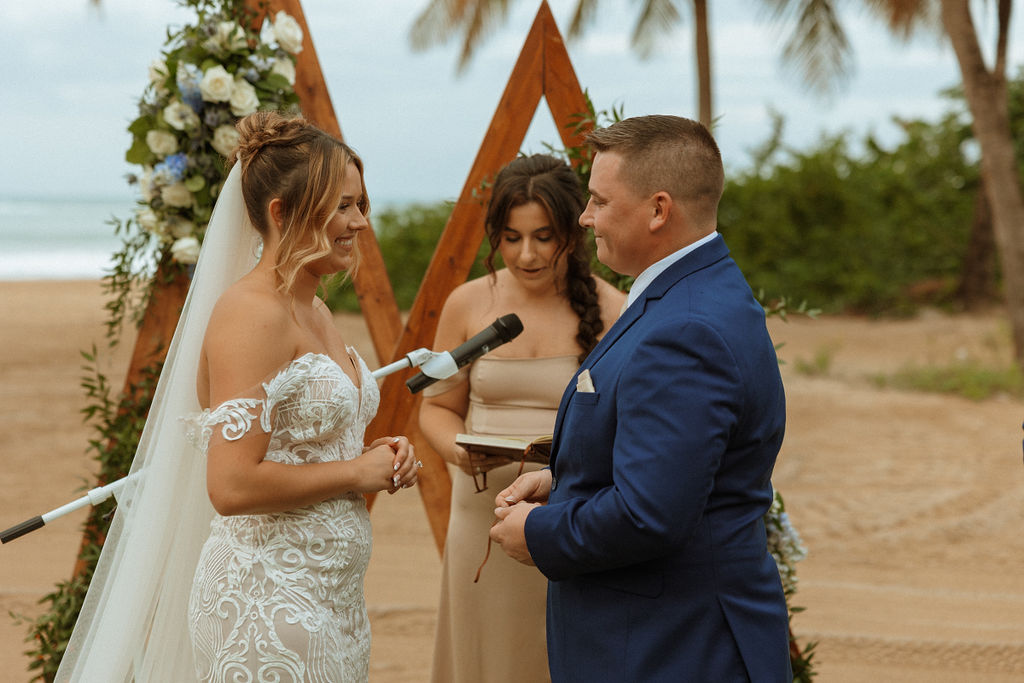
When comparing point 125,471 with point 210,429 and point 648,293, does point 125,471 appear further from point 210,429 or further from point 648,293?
point 648,293

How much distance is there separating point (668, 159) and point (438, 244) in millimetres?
2152

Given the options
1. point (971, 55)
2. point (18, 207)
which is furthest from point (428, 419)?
point (18, 207)

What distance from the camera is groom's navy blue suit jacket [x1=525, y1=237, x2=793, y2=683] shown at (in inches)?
77.5

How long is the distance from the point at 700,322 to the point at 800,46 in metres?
15.6

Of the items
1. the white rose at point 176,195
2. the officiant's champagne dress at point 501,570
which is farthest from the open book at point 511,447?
the white rose at point 176,195

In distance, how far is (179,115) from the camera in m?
3.72

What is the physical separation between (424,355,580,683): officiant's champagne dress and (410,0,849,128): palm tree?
13092mm

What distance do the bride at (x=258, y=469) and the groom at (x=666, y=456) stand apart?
504mm

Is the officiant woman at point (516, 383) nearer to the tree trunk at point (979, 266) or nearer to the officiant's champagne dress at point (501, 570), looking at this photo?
the officiant's champagne dress at point (501, 570)

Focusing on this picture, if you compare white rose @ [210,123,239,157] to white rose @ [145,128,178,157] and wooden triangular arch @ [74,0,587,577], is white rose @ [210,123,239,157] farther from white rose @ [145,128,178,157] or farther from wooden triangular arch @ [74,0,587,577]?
wooden triangular arch @ [74,0,587,577]

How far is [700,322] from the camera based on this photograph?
2.00 meters

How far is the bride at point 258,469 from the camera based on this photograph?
2.33 meters

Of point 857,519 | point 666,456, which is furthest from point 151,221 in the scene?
point 857,519

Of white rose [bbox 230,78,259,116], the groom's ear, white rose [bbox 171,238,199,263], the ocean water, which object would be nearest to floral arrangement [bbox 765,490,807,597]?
the groom's ear
